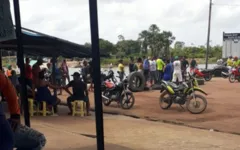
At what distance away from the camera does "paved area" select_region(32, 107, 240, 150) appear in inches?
263

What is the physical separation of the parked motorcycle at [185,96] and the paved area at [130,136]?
1.80 metres

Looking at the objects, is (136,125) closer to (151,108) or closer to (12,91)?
(151,108)

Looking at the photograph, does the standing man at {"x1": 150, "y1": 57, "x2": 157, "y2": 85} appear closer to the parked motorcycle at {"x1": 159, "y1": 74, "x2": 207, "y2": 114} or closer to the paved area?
the parked motorcycle at {"x1": 159, "y1": 74, "x2": 207, "y2": 114}

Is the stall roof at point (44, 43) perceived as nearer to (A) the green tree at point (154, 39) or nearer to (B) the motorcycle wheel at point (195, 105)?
(B) the motorcycle wheel at point (195, 105)

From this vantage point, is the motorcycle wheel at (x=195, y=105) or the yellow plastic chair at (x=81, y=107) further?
the motorcycle wheel at (x=195, y=105)

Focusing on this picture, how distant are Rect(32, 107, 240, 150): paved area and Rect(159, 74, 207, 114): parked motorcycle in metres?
1.80

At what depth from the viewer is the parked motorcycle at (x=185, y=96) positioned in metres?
11.0

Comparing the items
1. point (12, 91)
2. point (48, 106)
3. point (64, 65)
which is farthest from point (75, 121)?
point (64, 65)

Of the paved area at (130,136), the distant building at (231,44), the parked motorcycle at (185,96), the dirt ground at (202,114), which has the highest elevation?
the distant building at (231,44)

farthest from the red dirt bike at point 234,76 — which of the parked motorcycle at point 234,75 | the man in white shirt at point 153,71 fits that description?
the man in white shirt at point 153,71

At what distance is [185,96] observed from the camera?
1170 centimetres

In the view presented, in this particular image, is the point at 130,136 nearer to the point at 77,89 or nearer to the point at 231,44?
the point at 77,89

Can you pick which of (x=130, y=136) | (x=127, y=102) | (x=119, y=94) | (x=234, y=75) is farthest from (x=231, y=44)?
(x=130, y=136)

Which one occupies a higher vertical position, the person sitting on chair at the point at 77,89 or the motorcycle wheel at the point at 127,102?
the person sitting on chair at the point at 77,89
